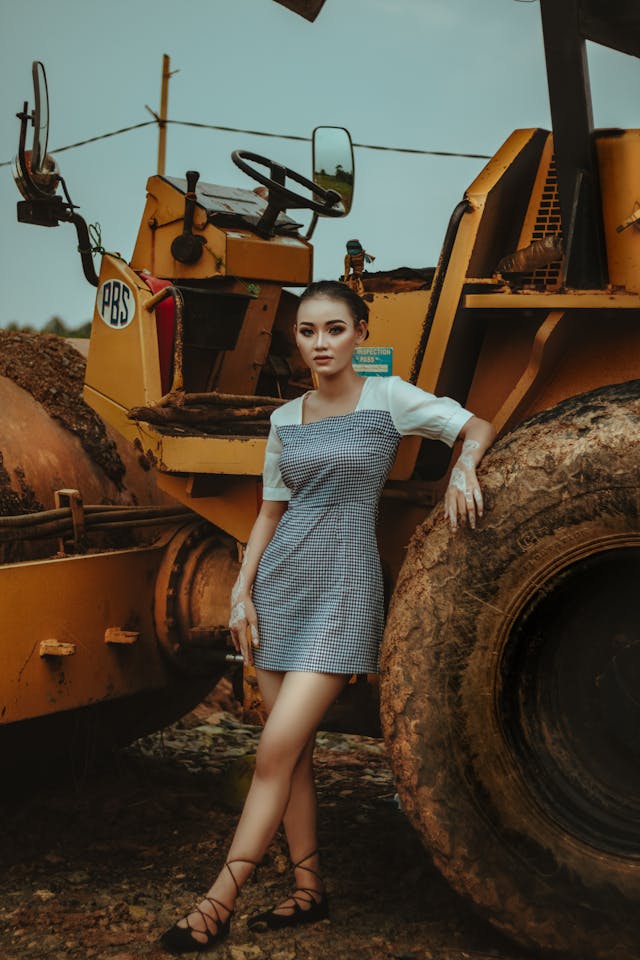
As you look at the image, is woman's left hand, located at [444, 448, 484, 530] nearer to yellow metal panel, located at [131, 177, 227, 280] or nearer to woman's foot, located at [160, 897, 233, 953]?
woman's foot, located at [160, 897, 233, 953]

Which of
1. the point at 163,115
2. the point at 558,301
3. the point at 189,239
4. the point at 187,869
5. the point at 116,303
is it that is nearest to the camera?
the point at 558,301

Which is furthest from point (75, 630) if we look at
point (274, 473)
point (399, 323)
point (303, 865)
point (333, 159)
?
point (333, 159)

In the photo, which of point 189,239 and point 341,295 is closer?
point 341,295

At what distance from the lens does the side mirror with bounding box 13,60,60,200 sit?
363 centimetres

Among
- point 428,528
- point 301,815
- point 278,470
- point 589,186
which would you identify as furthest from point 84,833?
point 589,186

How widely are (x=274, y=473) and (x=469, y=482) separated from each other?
2.01 ft

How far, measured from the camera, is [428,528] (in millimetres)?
2764

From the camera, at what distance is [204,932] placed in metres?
2.80

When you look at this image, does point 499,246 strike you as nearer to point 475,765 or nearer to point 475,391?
point 475,391

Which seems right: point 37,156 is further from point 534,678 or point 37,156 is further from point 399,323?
point 534,678

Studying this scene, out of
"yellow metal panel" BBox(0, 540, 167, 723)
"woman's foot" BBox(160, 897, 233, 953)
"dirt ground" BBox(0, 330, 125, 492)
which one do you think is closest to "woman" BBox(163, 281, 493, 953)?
"woman's foot" BBox(160, 897, 233, 953)

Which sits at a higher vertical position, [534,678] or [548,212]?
[548,212]

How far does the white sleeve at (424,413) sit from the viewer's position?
9.28ft

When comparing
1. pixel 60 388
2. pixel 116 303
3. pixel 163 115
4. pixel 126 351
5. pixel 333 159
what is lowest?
pixel 60 388
